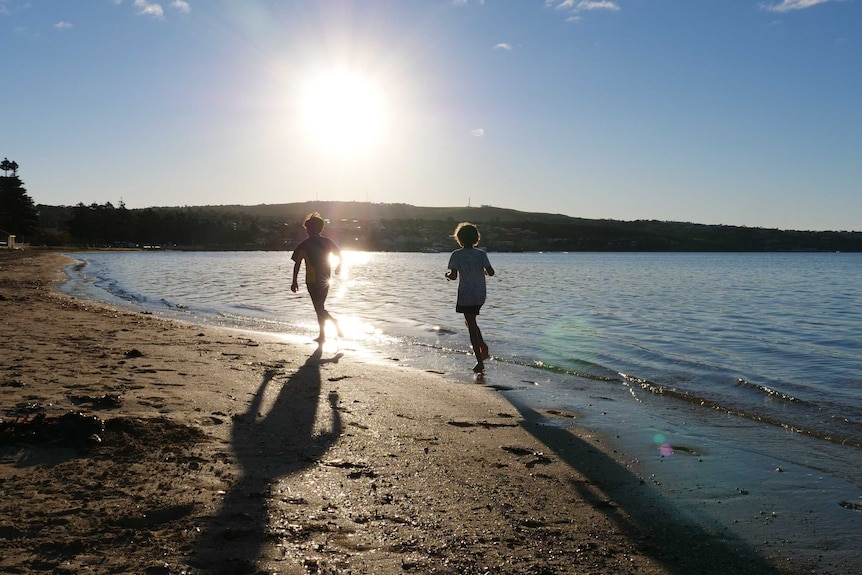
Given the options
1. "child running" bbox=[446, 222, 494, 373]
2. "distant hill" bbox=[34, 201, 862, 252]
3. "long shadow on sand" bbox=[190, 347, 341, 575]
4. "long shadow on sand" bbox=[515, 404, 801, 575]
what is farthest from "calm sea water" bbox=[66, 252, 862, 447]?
"distant hill" bbox=[34, 201, 862, 252]

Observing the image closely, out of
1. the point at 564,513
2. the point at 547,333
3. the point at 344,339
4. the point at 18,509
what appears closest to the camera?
the point at 18,509

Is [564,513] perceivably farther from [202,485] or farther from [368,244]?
[368,244]

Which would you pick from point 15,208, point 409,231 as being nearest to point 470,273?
point 15,208

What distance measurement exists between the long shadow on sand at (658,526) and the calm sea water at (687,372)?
0.18m

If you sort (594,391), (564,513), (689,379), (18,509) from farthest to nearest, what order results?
(689,379), (594,391), (564,513), (18,509)

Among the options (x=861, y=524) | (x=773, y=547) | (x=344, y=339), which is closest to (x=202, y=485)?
(x=773, y=547)

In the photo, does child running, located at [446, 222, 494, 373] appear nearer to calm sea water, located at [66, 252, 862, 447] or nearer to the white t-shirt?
the white t-shirt

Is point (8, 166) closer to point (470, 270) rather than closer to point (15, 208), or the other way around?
point (15, 208)

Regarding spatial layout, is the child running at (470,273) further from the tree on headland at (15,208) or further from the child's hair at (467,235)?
the tree on headland at (15,208)

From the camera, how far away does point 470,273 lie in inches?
348

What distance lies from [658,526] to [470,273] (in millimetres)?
5505

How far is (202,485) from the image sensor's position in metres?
3.79

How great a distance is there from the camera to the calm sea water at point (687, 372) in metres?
4.36

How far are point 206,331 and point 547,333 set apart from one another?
7347 mm
